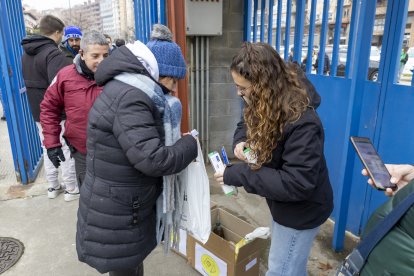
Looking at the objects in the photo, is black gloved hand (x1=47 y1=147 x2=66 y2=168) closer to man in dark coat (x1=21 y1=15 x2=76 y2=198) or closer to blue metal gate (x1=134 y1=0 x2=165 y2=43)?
man in dark coat (x1=21 y1=15 x2=76 y2=198)

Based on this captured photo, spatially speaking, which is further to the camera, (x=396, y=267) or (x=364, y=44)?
(x=364, y=44)

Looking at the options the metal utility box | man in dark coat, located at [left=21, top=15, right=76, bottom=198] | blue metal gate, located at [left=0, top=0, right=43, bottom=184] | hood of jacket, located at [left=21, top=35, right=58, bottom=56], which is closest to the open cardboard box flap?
man in dark coat, located at [left=21, top=15, right=76, bottom=198]

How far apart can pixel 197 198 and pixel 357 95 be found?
1.41 m

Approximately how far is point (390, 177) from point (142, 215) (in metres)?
1.18

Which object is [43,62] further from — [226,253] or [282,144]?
[282,144]

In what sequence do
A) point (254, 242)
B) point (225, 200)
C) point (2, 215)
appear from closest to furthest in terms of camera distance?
point (254, 242) → point (2, 215) → point (225, 200)

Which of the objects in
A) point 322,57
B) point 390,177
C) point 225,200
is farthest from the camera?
point 225,200

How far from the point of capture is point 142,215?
1.70 m

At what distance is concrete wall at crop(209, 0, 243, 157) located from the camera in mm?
4141

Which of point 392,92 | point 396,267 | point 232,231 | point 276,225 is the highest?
point 392,92

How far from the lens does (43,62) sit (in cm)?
336

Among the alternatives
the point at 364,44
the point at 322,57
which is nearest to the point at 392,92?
the point at 364,44

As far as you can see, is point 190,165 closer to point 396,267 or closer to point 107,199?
point 107,199

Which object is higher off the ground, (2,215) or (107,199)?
(107,199)
